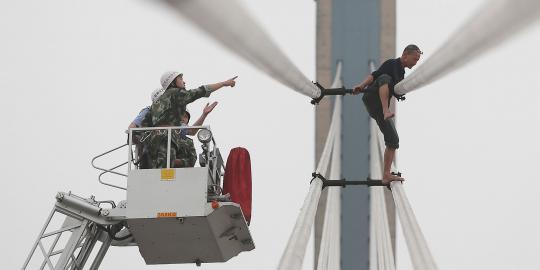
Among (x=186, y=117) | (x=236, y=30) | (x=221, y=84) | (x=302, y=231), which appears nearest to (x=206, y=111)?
(x=186, y=117)

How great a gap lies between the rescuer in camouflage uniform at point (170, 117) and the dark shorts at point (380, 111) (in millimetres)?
1819

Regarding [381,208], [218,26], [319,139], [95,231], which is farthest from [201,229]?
[319,139]

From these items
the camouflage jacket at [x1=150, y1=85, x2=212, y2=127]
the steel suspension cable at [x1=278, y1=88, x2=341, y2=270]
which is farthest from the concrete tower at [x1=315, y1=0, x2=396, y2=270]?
the camouflage jacket at [x1=150, y1=85, x2=212, y2=127]

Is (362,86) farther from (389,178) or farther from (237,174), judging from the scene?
(237,174)

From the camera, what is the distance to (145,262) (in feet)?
40.9

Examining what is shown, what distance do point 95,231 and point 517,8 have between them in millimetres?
8414

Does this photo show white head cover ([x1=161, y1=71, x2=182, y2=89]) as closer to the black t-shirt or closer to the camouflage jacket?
the camouflage jacket

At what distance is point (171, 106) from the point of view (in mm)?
11531

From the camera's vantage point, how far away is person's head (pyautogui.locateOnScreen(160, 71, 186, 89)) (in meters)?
11.5

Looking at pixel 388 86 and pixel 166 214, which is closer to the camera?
pixel 166 214

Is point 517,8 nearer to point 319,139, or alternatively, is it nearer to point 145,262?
point 145,262

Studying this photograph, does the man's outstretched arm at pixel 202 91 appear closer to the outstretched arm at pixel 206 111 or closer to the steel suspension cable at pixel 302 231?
the outstretched arm at pixel 206 111

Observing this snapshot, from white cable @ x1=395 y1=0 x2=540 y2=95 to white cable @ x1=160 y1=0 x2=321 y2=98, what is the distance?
3.82 ft

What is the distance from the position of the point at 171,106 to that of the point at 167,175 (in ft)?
2.40
